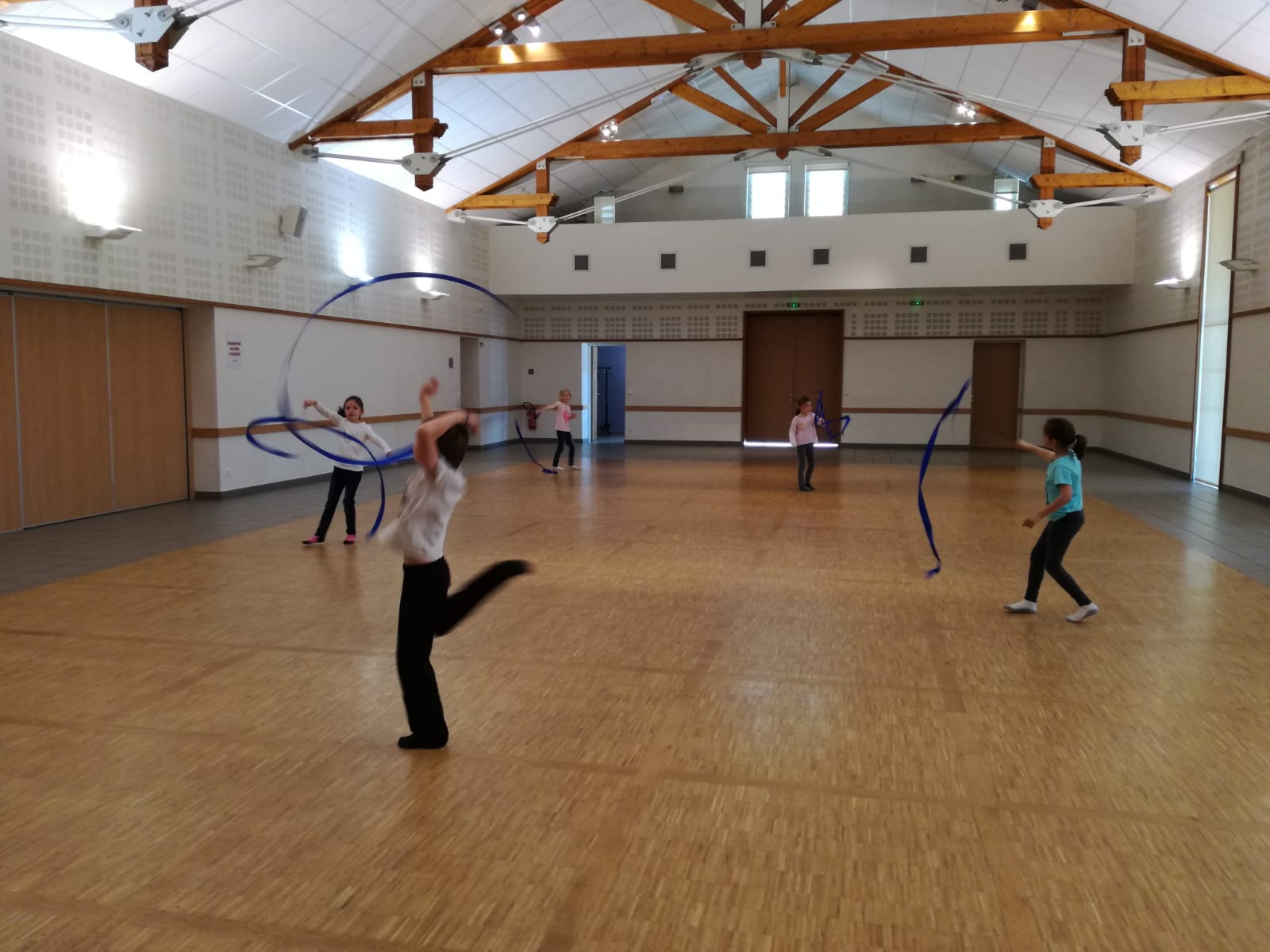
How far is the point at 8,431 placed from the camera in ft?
29.8

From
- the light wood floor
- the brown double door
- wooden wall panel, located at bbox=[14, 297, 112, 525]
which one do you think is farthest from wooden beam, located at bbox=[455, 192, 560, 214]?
the light wood floor

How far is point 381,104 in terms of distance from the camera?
12.6m

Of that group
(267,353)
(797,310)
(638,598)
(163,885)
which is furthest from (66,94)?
(797,310)

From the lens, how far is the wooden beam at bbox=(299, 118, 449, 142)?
12234 millimetres

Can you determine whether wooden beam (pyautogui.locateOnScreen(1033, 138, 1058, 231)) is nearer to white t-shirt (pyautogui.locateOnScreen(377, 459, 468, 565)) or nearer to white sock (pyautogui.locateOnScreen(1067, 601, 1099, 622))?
white sock (pyautogui.locateOnScreen(1067, 601, 1099, 622))

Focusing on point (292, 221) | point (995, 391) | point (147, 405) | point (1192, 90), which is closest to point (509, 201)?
point (292, 221)

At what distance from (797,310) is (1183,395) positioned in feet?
26.9

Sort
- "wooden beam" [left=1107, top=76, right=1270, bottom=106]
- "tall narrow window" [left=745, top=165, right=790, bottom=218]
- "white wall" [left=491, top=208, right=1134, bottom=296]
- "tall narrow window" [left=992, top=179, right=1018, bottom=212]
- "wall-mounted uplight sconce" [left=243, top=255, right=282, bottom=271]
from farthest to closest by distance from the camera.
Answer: "tall narrow window" [left=745, top=165, right=790, bottom=218] < "tall narrow window" [left=992, top=179, right=1018, bottom=212] < "white wall" [left=491, top=208, right=1134, bottom=296] < "wall-mounted uplight sconce" [left=243, top=255, right=282, bottom=271] < "wooden beam" [left=1107, top=76, right=1270, bottom=106]

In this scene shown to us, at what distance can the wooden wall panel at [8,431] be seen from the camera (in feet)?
29.4

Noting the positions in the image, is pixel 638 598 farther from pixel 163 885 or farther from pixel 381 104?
pixel 381 104

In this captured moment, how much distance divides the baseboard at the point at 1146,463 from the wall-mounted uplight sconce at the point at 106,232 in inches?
583

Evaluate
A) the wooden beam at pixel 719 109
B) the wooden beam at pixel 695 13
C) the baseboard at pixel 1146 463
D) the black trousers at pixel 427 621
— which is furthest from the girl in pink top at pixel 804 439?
the black trousers at pixel 427 621

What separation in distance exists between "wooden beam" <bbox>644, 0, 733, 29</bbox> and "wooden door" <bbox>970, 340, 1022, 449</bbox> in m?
11.5

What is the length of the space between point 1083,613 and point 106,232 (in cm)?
955
